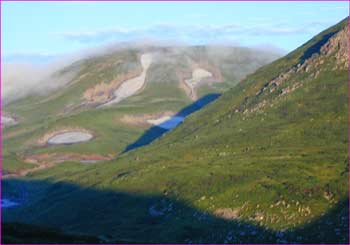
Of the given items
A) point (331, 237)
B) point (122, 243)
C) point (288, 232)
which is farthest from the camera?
point (288, 232)

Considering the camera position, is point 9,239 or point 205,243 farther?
point 205,243

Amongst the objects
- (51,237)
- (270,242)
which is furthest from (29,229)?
(270,242)

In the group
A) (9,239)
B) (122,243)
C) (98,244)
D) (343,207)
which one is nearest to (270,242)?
(343,207)

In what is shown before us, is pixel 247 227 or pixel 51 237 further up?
pixel 51 237

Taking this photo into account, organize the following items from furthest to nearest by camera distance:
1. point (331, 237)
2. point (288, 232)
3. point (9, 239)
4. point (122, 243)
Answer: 1. point (288, 232)
2. point (331, 237)
3. point (122, 243)
4. point (9, 239)

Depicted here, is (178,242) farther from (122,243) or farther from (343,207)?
(122,243)

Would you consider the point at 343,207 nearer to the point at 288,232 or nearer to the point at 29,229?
the point at 288,232

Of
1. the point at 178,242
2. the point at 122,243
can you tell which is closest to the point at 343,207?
the point at 178,242

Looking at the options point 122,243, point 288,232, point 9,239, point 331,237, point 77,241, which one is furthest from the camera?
point 288,232

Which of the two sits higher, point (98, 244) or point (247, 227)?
point (98, 244)

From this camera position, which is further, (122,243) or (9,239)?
(122,243)
